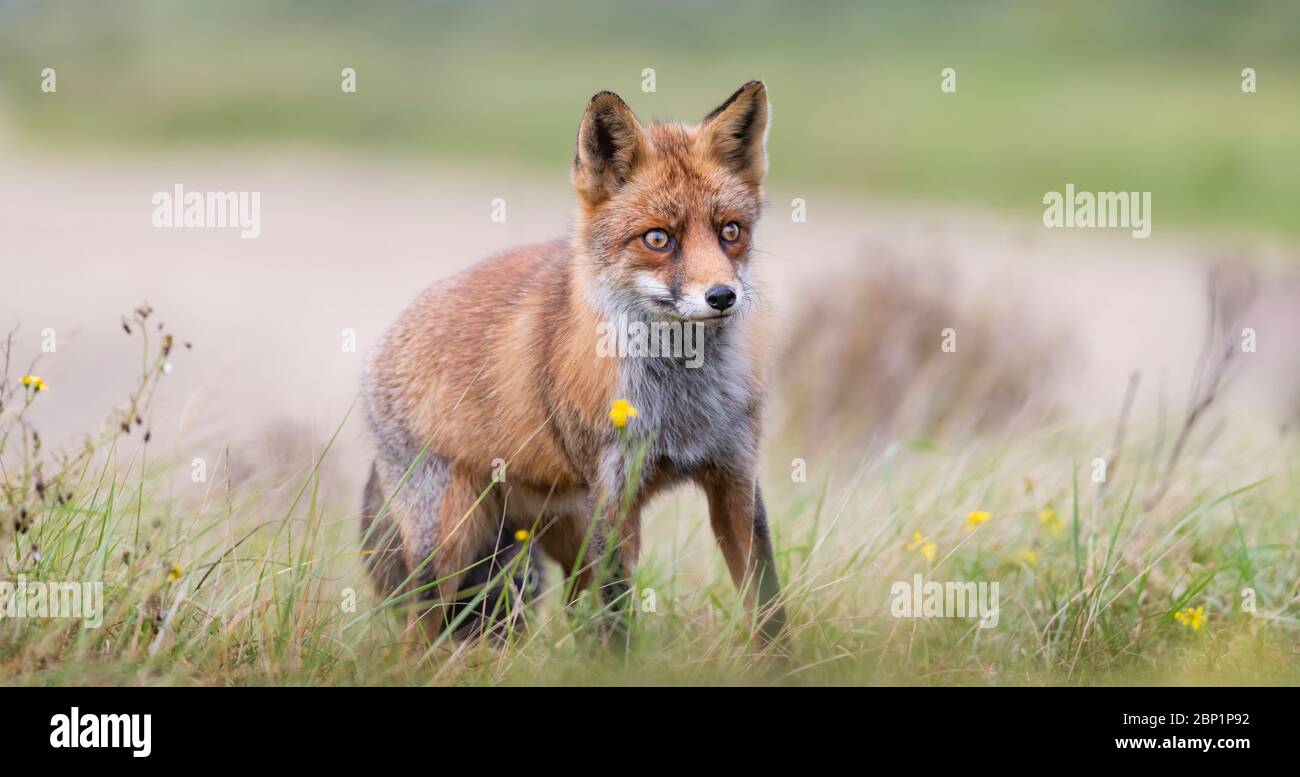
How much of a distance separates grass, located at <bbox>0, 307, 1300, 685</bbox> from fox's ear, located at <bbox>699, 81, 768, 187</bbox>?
1417mm

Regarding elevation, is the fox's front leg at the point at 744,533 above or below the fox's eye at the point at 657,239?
below

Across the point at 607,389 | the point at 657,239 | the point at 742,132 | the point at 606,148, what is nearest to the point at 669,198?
the point at 657,239

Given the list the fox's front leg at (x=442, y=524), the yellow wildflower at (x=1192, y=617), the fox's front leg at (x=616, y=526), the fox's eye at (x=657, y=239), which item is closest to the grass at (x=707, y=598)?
the yellow wildflower at (x=1192, y=617)

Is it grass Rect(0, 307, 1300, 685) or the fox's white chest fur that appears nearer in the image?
grass Rect(0, 307, 1300, 685)

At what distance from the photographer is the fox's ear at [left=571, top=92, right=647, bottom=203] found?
489 cm

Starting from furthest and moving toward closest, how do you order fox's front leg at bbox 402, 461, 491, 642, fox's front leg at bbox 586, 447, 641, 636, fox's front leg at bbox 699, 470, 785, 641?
fox's front leg at bbox 402, 461, 491, 642 < fox's front leg at bbox 699, 470, 785, 641 < fox's front leg at bbox 586, 447, 641, 636

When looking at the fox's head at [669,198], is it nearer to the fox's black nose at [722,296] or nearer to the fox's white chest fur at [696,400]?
the fox's black nose at [722,296]

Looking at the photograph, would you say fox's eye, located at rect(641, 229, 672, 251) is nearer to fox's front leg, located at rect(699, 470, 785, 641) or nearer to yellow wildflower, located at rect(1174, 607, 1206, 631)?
fox's front leg, located at rect(699, 470, 785, 641)

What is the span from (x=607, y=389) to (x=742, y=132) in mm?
1176

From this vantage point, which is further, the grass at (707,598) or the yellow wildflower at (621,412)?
the yellow wildflower at (621,412)

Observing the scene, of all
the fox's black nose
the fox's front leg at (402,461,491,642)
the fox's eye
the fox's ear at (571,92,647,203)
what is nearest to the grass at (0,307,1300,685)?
the fox's front leg at (402,461,491,642)

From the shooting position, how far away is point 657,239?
486 centimetres

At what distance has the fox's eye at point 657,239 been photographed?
4.85 m

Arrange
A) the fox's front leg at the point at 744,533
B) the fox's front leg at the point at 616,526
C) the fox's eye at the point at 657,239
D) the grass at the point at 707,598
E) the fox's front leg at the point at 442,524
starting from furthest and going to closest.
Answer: the fox's front leg at the point at 442,524 < the fox's front leg at the point at 744,533 < the fox's eye at the point at 657,239 < the fox's front leg at the point at 616,526 < the grass at the point at 707,598
